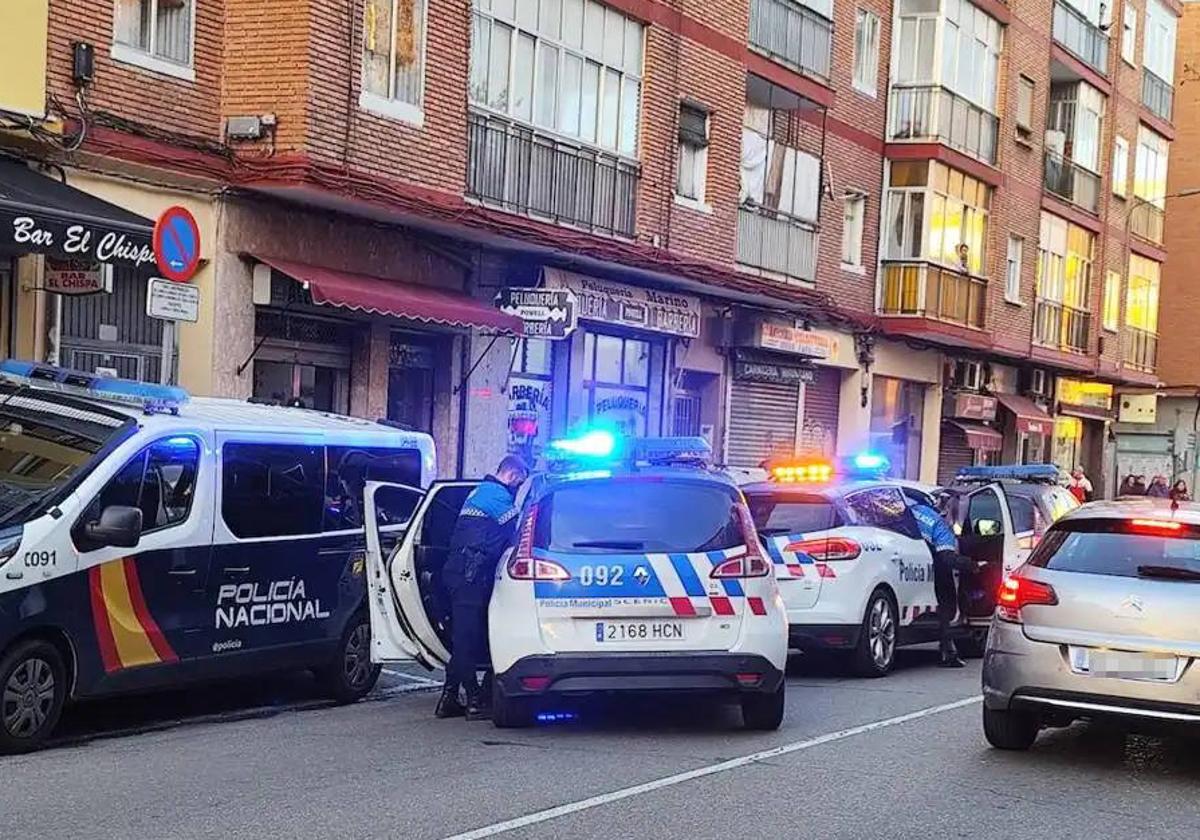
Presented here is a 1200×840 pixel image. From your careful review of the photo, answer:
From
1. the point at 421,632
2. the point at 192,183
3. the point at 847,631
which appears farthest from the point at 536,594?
the point at 192,183

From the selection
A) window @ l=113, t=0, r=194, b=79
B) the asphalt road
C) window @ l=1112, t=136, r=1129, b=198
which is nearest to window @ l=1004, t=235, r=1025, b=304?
window @ l=1112, t=136, r=1129, b=198

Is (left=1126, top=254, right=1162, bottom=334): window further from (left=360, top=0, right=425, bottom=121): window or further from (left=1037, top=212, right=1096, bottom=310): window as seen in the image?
(left=360, top=0, right=425, bottom=121): window

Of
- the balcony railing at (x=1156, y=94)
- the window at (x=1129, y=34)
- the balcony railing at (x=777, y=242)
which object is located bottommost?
the balcony railing at (x=777, y=242)

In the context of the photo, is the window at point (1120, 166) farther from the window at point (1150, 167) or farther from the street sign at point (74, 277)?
the street sign at point (74, 277)

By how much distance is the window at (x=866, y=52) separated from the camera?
28328 mm

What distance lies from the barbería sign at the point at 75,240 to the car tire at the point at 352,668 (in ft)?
12.4

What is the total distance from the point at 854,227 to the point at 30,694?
22391 millimetres

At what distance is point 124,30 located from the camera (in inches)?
575

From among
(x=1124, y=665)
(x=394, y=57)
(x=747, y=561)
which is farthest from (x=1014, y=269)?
(x=1124, y=665)

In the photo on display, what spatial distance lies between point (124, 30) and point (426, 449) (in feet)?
18.3

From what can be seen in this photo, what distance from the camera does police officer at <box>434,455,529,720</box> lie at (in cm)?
976

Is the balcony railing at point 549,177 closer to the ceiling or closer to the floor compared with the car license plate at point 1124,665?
closer to the ceiling

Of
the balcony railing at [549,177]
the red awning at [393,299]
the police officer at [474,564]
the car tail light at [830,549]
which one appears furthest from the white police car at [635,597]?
the balcony railing at [549,177]

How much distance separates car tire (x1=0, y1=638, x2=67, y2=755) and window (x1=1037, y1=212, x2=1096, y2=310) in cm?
2931
